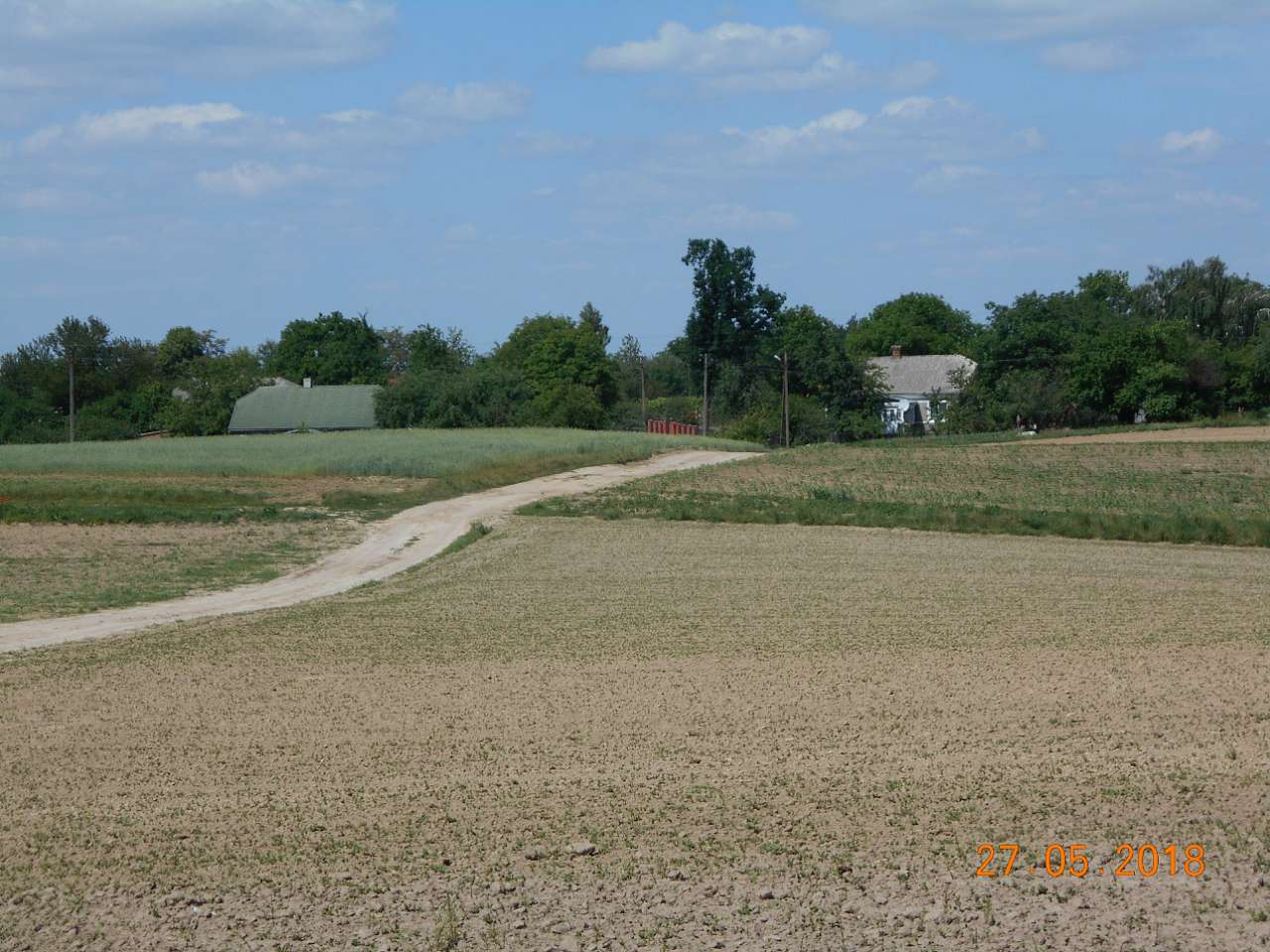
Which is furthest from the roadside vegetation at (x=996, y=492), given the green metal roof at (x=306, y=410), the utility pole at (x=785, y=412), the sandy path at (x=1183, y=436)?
the green metal roof at (x=306, y=410)

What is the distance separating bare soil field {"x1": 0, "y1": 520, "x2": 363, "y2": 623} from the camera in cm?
2692

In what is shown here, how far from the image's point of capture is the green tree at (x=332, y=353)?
160875mm

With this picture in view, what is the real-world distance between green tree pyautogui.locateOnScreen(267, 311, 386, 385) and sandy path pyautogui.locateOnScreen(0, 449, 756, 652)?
339 feet

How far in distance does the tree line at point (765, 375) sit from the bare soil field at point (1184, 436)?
18.8 m

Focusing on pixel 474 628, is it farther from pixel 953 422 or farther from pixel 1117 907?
pixel 953 422

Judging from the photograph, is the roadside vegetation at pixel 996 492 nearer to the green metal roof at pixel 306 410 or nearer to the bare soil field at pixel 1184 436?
the bare soil field at pixel 1184 436

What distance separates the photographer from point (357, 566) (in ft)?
110

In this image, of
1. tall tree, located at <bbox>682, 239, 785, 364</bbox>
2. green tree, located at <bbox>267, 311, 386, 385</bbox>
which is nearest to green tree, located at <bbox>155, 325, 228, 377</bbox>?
green tree, located at <bbox>267, 311, 386, 385</bbox>

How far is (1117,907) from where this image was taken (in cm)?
879

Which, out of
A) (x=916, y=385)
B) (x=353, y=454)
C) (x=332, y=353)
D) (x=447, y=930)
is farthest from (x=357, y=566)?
(x=332, y=353)

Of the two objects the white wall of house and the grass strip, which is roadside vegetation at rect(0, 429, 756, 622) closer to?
the grass strip

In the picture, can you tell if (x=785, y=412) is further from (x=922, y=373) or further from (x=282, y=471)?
(x=282, y=471)

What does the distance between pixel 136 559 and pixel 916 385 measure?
10855cm

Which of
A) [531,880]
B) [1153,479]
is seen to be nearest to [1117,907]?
[531,880]
